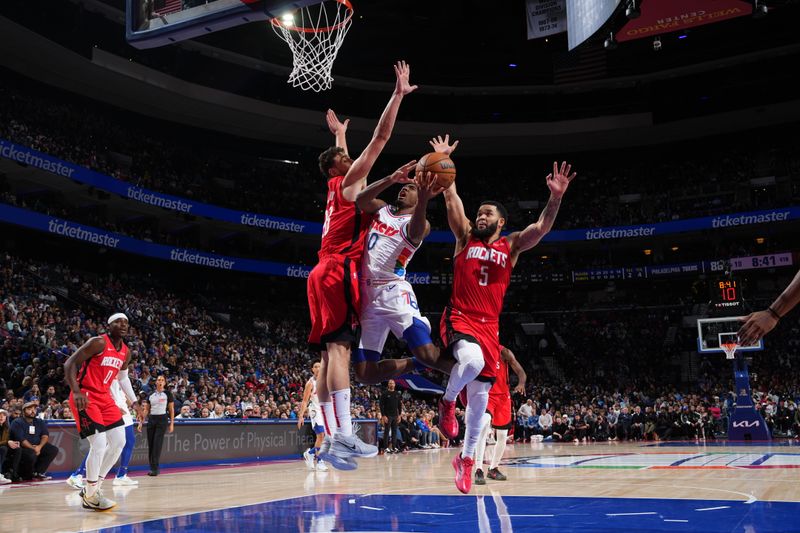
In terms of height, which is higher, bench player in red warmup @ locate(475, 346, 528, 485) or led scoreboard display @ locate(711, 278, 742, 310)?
led scoreboard display @ locate(711, 278, 742, 310)

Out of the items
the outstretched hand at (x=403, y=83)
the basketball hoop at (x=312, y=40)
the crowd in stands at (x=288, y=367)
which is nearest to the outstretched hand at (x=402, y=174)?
the outstretched hand at (x=403, y=83)

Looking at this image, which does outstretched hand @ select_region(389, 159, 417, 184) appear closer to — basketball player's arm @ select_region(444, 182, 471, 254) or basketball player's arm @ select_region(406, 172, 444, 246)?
basketball player's arm @ select_region(406, 172, 444, 246)

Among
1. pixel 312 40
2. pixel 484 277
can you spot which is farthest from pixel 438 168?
pixel 312 40

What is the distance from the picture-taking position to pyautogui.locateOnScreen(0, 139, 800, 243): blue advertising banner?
79.0 ft

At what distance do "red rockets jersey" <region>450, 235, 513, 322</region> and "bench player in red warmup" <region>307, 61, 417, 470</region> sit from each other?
117cm

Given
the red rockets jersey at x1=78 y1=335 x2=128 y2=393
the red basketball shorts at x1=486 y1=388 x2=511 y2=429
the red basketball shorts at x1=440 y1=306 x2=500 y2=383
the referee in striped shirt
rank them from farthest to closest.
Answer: the referee in striped shirt → the red basketball shorts at x1=486 y1=388 x2=511 y2=429 → the red rockets jersey at x1=78 y1=335 x2=128 y2=393 → the red basketball shorts at x1=440 y1=306 x2=500 y2=383

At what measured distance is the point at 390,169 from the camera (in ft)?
124

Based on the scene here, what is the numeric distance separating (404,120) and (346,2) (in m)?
24.7

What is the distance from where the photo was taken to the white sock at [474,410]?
256 inches

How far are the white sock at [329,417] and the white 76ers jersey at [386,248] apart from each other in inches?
41.1

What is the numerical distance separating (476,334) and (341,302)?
55.7 inches

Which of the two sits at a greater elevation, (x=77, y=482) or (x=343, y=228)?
(x=343, y=228)

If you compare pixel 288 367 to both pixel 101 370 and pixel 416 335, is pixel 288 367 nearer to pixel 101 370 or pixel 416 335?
pixel 101 370

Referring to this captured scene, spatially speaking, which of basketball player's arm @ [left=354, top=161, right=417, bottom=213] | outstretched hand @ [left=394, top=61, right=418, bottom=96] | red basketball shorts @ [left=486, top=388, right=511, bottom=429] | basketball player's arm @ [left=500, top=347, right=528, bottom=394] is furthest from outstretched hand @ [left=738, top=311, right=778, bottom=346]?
red basketball shorts @ [left=486, top=388, right=511, bottom=429]
